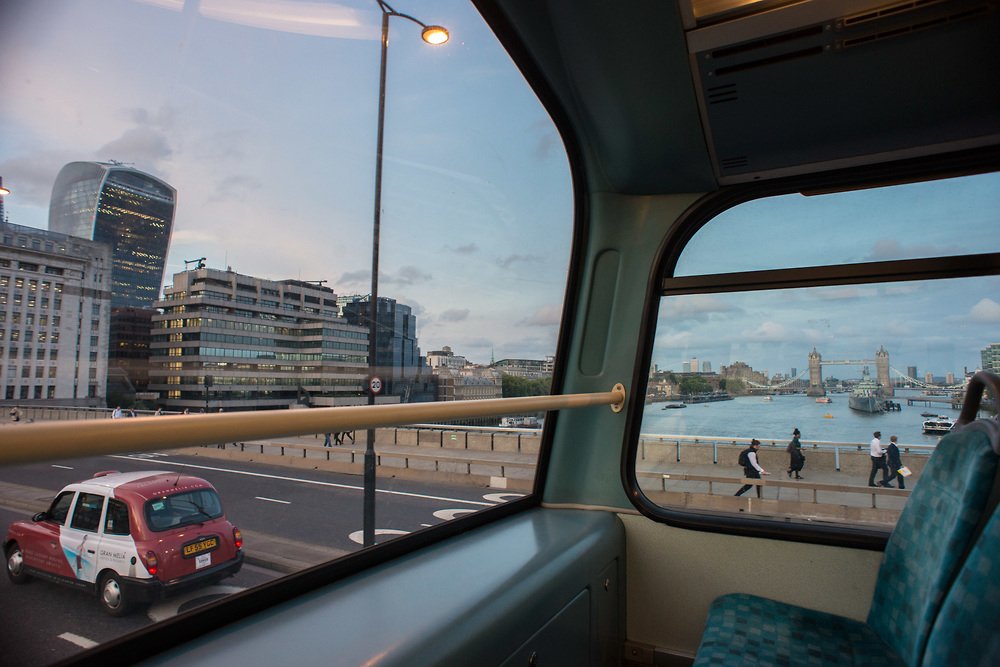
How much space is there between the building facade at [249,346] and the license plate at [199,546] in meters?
0.28

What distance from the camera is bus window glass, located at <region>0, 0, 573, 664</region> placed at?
2.61 ft

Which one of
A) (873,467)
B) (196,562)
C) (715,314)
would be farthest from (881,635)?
(196,562)

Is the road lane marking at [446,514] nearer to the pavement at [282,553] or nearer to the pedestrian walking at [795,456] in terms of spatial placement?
the pavement at [282,553]

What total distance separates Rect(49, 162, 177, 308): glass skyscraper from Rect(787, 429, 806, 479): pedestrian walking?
2323 millimetres

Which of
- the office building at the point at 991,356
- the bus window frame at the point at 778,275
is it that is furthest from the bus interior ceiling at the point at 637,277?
the office building at the point at 991,356

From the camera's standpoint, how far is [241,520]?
1104 millimetres

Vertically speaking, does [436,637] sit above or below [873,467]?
below

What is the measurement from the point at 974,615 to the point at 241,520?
5.16 feet

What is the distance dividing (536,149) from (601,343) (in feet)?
2.97

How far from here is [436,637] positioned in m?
1.00

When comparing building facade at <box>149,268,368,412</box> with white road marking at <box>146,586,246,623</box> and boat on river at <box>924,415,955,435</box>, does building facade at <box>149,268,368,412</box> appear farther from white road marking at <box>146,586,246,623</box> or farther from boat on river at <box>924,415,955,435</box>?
boat on river at <box>924,415,955,435</box>

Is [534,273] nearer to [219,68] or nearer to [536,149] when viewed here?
[536,149]

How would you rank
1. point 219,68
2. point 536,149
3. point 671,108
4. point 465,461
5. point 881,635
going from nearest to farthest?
1. point 219,68
2. point 881,635
3. point 671,108
4. point 465,461
5. point 536,149

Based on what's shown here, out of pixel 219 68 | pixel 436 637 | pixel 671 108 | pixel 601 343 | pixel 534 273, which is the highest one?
pixel 671 108
